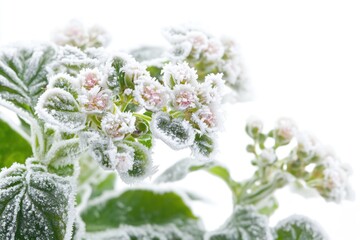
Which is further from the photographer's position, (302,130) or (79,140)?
(302,130)

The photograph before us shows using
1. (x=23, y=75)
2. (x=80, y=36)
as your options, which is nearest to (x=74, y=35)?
(x=80, y=36)

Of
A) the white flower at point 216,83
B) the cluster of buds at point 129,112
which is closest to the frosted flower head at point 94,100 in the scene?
the cluster of buds at point 129,112

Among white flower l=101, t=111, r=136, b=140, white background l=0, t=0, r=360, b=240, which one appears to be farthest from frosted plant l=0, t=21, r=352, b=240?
white background l=0, t=0, r=360, b=240

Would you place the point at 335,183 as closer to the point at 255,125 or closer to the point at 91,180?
the point at 255,125

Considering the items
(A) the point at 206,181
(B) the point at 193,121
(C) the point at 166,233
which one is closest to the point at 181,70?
(B) the point at 193,121

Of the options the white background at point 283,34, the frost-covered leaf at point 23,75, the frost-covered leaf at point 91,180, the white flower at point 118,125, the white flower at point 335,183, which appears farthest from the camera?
the white background at point 283,34

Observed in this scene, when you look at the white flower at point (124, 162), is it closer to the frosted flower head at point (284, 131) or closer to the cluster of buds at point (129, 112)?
the cluster of buds at point (129, 112)

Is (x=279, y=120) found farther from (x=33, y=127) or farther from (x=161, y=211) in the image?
(x=33, y=127)
